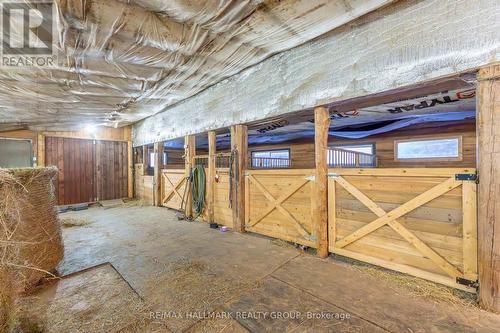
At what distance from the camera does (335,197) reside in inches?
102

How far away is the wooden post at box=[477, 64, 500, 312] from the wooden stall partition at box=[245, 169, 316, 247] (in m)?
1.49

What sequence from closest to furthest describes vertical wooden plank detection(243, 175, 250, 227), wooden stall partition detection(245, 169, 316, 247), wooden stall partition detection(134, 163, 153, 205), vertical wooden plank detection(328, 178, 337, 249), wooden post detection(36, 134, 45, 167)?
vertical wooden plank detection(328, 178, 337, 249), wooden stall partition detection(245, 169, 316, 247), vertical wooden plank detection(243, 175, 250, 227), wooden post detection(36, 134, 45, 167), wooden stall partition detection(134, 163, 153, 205)

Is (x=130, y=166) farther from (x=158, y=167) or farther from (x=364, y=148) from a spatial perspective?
(x=364, y=148)

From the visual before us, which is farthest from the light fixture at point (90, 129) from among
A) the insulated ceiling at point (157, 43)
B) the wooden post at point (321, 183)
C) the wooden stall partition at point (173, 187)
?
the wooden post at point (321, 183)

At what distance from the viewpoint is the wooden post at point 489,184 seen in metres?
1.61

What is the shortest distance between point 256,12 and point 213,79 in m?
1.76

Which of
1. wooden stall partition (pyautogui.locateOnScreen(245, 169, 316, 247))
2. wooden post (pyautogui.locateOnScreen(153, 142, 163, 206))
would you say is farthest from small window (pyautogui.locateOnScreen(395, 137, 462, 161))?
wooden post (pyautogui.locateOnScreen(153, 142, 163, 206))

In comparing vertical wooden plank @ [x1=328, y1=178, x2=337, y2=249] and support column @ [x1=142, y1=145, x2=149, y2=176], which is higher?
support column @ [x1=142, y1=145, x2=149, y2=176]

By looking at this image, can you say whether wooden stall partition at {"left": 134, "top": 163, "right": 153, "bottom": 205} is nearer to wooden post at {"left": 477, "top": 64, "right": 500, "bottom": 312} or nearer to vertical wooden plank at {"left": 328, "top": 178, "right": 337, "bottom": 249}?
vertical wooden plank at {"left": 328, "top": 178, "right": 337, "bottom": 249}

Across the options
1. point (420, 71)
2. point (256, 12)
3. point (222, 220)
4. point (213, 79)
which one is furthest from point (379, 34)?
point (222, 220)

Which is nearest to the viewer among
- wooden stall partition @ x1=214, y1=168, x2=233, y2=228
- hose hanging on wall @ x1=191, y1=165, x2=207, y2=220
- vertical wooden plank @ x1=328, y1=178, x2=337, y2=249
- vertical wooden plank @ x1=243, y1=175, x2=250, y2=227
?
vertical wooden plank @ x1=328, y1=178, x2=337, y2=249

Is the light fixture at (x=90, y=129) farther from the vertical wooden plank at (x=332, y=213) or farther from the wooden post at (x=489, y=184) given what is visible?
the wooden post at (x=489, y=184)

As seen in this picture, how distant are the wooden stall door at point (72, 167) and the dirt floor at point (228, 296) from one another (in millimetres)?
4213

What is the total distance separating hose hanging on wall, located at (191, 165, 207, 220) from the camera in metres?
4.35
